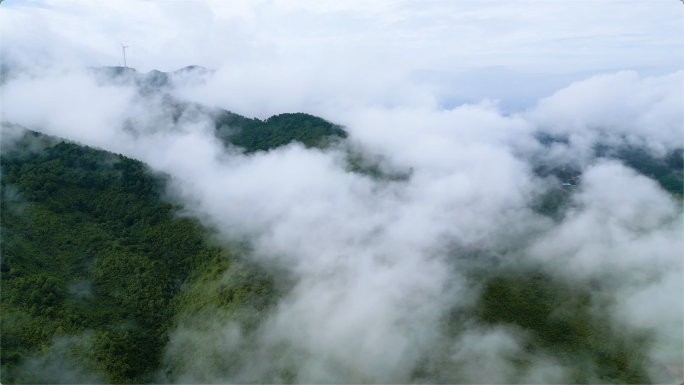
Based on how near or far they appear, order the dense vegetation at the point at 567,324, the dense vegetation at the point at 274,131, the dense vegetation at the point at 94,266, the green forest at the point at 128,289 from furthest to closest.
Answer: the dense vegetation at the point at 274,131 → the dense vegetation at the point at 567,324 → the green forest at the point at 128,289 → the dense vegetation at the point at 94,266

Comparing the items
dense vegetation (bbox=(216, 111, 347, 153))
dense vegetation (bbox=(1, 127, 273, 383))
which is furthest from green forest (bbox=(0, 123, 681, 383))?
dense vegetation (bbox=(216, 111, 347, 153))

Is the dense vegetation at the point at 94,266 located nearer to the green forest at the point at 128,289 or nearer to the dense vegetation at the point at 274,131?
the green forest at the point at 128,289

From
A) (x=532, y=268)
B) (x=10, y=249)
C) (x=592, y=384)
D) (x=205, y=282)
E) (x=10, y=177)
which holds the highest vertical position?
(x=10, y=177)

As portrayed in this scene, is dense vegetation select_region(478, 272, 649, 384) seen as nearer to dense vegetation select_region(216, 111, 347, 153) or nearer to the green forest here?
the green forest

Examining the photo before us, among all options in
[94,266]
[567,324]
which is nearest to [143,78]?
[94,266]

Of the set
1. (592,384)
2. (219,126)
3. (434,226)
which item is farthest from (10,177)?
(592,384)

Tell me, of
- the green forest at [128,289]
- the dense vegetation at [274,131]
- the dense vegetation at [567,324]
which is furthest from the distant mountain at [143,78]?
the dense vegetation at [567,324]

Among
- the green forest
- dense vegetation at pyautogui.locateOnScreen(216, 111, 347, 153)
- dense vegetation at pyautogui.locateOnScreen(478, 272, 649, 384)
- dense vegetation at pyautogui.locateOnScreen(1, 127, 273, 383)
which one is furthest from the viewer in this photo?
dense vegetation at pyautogui.locateOnScreen(216, 111, 347, 153)

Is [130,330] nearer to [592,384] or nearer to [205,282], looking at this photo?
[205,282]

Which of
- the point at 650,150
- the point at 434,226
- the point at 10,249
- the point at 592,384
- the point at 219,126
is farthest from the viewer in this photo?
the point at 650,150
